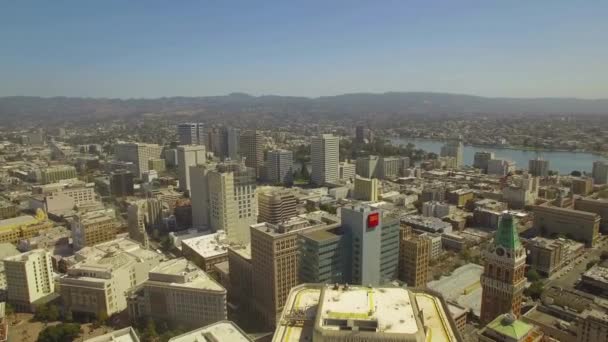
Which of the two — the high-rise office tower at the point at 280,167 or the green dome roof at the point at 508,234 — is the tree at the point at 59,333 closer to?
the green dome roof at the point at 508,234

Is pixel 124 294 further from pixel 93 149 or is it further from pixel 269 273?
pixel 93 149

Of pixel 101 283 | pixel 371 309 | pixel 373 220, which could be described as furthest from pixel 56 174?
pixel 371 309

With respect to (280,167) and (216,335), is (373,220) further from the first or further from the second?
(280,167)

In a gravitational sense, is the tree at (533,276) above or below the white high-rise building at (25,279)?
below

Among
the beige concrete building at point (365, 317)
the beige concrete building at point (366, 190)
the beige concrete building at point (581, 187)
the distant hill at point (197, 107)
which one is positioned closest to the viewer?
→ the beige concrete building at point (365, 317)

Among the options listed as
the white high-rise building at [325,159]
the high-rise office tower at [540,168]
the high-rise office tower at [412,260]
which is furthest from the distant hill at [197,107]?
the high-rise office tower at [412,260]
